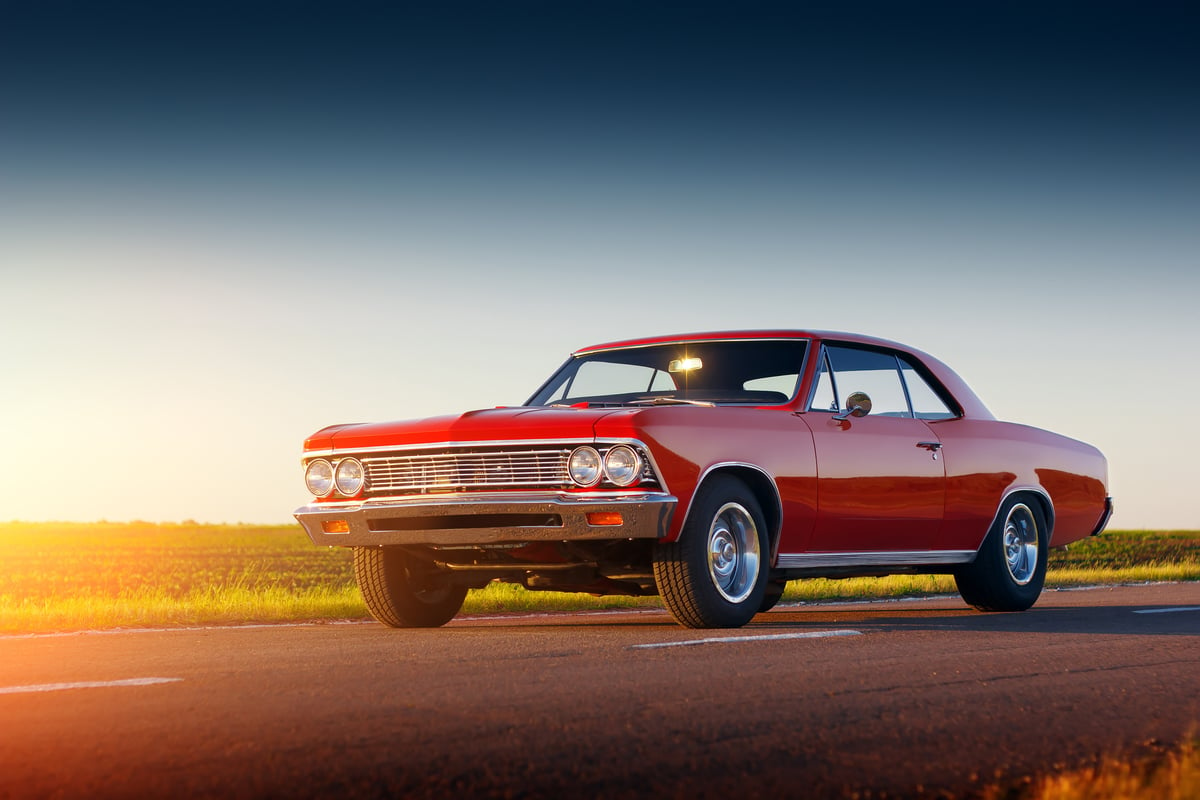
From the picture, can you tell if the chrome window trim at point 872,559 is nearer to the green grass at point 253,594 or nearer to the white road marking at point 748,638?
the white road marking at point 748,638

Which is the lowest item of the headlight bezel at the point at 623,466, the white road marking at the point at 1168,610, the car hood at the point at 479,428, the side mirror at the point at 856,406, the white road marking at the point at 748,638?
the white road marking at the point at 1168,610

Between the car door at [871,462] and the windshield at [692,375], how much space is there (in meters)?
0.27

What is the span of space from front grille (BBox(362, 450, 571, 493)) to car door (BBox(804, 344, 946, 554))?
74.5 inches

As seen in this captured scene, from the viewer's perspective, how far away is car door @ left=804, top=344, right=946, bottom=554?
9.12m

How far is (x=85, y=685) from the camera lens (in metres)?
5.77

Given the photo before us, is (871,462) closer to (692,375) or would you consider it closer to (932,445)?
(932,445)

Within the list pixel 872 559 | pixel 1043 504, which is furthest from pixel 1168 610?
pixel 872 559

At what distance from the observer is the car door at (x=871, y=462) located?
9117 mm

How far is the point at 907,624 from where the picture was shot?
9.11 m

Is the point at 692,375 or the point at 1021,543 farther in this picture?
the point at 1021,543

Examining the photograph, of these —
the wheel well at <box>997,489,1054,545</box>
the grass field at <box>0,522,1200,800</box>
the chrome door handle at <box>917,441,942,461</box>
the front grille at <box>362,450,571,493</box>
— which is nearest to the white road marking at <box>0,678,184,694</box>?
the front grille at <box>362,450,571,493</box>

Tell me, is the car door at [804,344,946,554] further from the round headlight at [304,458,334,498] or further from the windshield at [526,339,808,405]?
the round headlight at [304,458,334,498]

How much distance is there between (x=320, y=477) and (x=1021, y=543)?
17.9 ft

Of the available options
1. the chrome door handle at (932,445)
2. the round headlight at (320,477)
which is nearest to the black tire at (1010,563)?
the chrome door handle at (932,445)
